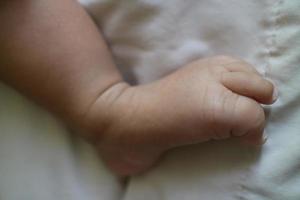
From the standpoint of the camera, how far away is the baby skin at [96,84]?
523 mm

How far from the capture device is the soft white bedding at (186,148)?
1.70ft

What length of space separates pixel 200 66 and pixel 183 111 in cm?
6

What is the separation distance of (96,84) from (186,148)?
0.13 meters

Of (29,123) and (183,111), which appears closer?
(183,111)

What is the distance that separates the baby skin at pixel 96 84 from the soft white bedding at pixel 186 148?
19mm

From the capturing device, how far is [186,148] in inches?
21.8

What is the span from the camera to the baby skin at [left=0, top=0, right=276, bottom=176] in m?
0.52

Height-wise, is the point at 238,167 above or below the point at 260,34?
below

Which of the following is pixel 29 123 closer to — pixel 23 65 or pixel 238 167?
pixel 23 65

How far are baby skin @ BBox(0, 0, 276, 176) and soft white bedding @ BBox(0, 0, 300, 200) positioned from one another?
19mm

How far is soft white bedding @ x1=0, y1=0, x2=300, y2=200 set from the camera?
0.52 metres

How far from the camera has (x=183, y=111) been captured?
51 cm

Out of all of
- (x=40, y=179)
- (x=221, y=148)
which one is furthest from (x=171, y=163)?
(x=40, y=179)

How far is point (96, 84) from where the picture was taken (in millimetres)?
557
